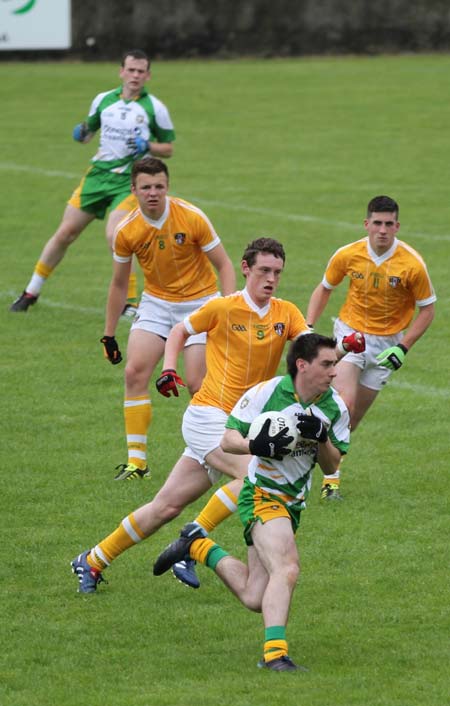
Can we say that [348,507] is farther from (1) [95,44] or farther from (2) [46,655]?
(1) [95,44]

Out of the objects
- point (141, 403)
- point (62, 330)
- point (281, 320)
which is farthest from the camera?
point (62, 330)

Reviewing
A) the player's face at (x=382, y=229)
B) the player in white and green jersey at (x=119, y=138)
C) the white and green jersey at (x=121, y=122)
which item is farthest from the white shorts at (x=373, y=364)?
the white and green jersey at (x=121, y=122)

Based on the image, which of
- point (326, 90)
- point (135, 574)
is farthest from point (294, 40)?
point (135, 574)

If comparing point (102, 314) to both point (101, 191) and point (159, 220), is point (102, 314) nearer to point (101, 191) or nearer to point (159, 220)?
point (101, 191)

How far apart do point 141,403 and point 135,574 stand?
2.11 m

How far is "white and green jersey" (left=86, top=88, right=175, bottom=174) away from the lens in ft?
49.3

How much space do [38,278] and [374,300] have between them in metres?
6.16

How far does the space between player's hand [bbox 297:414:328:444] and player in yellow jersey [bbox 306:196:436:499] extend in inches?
121

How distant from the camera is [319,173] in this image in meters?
23.8

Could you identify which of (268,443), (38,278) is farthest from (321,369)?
(38,278)

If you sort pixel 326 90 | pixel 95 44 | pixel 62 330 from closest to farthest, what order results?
pixel 62 330
pixel 326 90
pixel 95 44

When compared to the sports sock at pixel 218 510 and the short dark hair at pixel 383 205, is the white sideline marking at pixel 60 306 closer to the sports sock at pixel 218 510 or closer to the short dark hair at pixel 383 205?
the short dark hair at pixel 383 205

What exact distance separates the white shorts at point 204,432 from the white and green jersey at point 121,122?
7021 millimetres

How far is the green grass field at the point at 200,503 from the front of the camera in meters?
7.24
